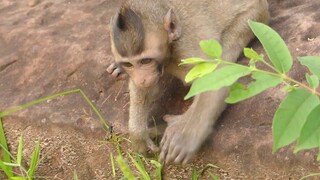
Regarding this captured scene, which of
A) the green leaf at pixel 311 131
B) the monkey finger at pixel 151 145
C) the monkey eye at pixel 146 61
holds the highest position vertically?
the green leaf at pixel 311 131

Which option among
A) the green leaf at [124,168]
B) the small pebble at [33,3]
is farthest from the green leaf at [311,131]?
the small pebble at [33,3]

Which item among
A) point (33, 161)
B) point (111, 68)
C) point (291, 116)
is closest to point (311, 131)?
point (291, 116)

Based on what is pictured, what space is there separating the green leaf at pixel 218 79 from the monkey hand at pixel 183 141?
5.41ft

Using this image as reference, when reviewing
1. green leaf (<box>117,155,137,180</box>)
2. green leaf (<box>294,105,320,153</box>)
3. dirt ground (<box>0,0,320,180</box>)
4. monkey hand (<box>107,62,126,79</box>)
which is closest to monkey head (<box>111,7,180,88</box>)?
dirt ground (<box>0,0,320,180</box>)

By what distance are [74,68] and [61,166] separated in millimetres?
695

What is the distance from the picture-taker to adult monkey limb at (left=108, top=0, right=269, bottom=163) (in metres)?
3.63

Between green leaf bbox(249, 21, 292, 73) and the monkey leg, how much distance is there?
155 centimetres

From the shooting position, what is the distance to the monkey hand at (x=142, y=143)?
3.94 m

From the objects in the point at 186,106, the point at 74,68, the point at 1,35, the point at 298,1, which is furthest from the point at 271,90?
the point at 1,35

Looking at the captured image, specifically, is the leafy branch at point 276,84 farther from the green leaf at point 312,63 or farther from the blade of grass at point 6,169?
the blade of grass at point 6,169

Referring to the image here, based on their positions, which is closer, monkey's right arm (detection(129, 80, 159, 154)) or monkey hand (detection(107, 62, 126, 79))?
monkey's right arm (detection(129, 80, 159, 154))

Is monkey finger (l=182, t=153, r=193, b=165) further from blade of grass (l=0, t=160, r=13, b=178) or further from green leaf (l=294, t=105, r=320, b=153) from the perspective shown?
green leaf (l=294, t=105, r=320, b=153)

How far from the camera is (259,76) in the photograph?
2094 mm

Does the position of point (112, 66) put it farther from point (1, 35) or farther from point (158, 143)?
point (1, 35)
